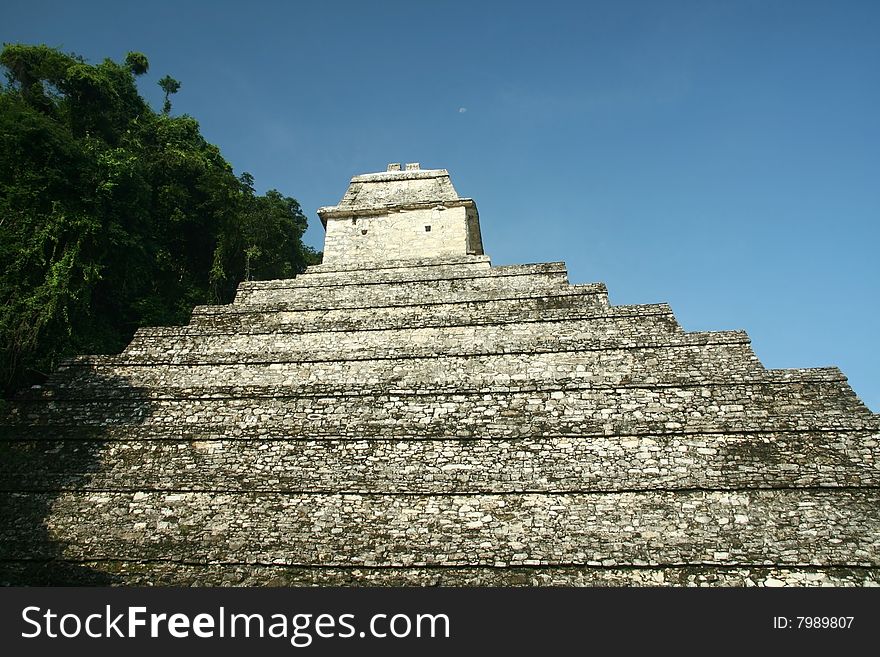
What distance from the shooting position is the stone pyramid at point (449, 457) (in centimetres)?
700

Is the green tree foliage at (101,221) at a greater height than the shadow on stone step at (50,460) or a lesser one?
greater

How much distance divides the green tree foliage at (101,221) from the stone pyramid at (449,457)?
1.86 metres

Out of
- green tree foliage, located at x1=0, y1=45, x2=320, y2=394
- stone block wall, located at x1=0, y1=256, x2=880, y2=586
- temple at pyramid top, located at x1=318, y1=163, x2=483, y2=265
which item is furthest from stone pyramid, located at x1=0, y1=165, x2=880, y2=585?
temple at pyramid top, located at x1=318, y1=163, x2=483, y2=265

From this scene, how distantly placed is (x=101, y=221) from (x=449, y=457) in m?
10.8

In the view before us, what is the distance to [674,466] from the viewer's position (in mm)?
7855

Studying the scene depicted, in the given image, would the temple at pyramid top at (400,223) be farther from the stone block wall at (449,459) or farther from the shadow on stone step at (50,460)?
the shadow on stone step at (50,460)

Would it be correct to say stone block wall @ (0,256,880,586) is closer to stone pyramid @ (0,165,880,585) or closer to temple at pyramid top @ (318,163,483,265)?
stone pyramid @ (0,165,880,585)

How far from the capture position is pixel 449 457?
838 cm

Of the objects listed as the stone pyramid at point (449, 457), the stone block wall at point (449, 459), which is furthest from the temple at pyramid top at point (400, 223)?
the stone block wall at point (449, 459)

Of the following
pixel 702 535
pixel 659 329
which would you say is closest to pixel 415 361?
pixel 659 329

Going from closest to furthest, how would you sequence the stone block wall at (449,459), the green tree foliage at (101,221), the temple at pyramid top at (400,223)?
the stone block wall at (449,459)
the green tree foliage at (101,221)
the temple at pyramid top at (400,223)

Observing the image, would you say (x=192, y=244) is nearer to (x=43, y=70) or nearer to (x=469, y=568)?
(x=43, y=70)

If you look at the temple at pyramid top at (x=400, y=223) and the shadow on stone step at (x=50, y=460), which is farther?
the temple at pyramid top at (x=400, y=223)

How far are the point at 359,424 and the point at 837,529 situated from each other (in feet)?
21.8
